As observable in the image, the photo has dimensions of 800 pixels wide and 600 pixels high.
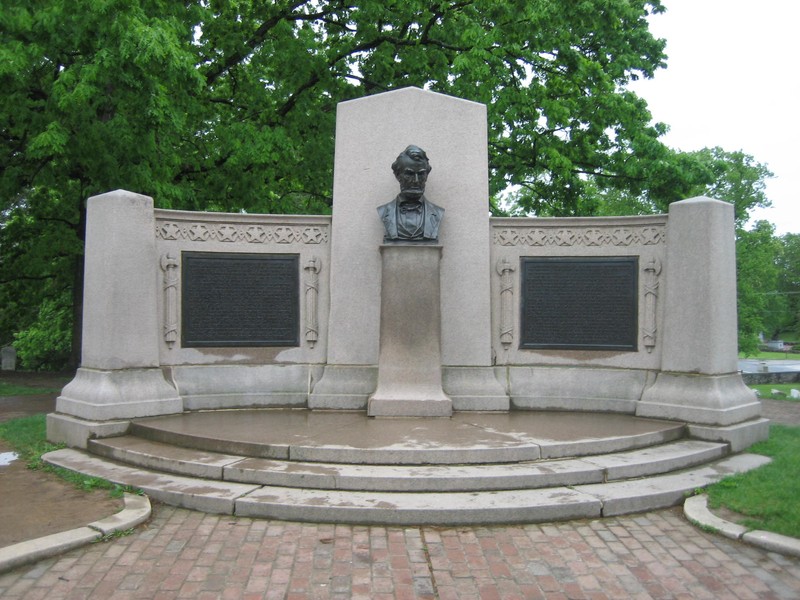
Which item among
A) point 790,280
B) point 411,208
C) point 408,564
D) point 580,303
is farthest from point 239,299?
point 790,280

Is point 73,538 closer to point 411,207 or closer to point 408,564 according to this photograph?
point 408,564

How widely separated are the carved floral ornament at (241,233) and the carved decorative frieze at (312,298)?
1.16 ft

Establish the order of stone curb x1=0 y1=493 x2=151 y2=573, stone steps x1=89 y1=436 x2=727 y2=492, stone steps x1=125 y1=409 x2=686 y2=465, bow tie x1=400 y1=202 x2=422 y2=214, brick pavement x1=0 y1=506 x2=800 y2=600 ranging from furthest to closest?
bow tie x1=400 y1=202 x2=422 y2=214, stone steps x1=125 y1=409 x2=686 y2=465, stone steps x1=89 y1=436 x2=727 y2=492, stone curb x1=0 y1=493 x2=151 y2=573, brick pavement x1=0 y1=506 x2=800 y2=600

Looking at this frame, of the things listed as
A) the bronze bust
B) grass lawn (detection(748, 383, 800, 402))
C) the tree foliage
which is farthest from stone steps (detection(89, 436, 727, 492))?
grass lawn (detection(748, 383, 800, 402))

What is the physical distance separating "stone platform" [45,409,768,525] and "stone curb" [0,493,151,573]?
374mm

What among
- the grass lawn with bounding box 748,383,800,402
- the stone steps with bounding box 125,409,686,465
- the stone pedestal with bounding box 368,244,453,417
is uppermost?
the stone pedestal with bounding box 368,244,453,417

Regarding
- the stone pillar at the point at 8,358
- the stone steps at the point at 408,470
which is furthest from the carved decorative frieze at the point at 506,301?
the stone pillar at the point at 8,358

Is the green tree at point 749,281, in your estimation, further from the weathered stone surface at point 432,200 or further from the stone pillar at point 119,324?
the stone pillar at point 119,324

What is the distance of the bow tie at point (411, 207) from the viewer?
8211 mm

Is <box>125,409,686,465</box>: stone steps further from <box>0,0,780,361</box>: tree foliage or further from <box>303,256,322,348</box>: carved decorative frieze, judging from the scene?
<box>0,0,780,361</box>: tree foliage

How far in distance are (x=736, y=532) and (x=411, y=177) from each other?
197 inches

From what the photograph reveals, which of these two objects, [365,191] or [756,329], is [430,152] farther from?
[756,329]

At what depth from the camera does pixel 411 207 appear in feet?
27.0

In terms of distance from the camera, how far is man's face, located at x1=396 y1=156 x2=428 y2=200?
315 inches
